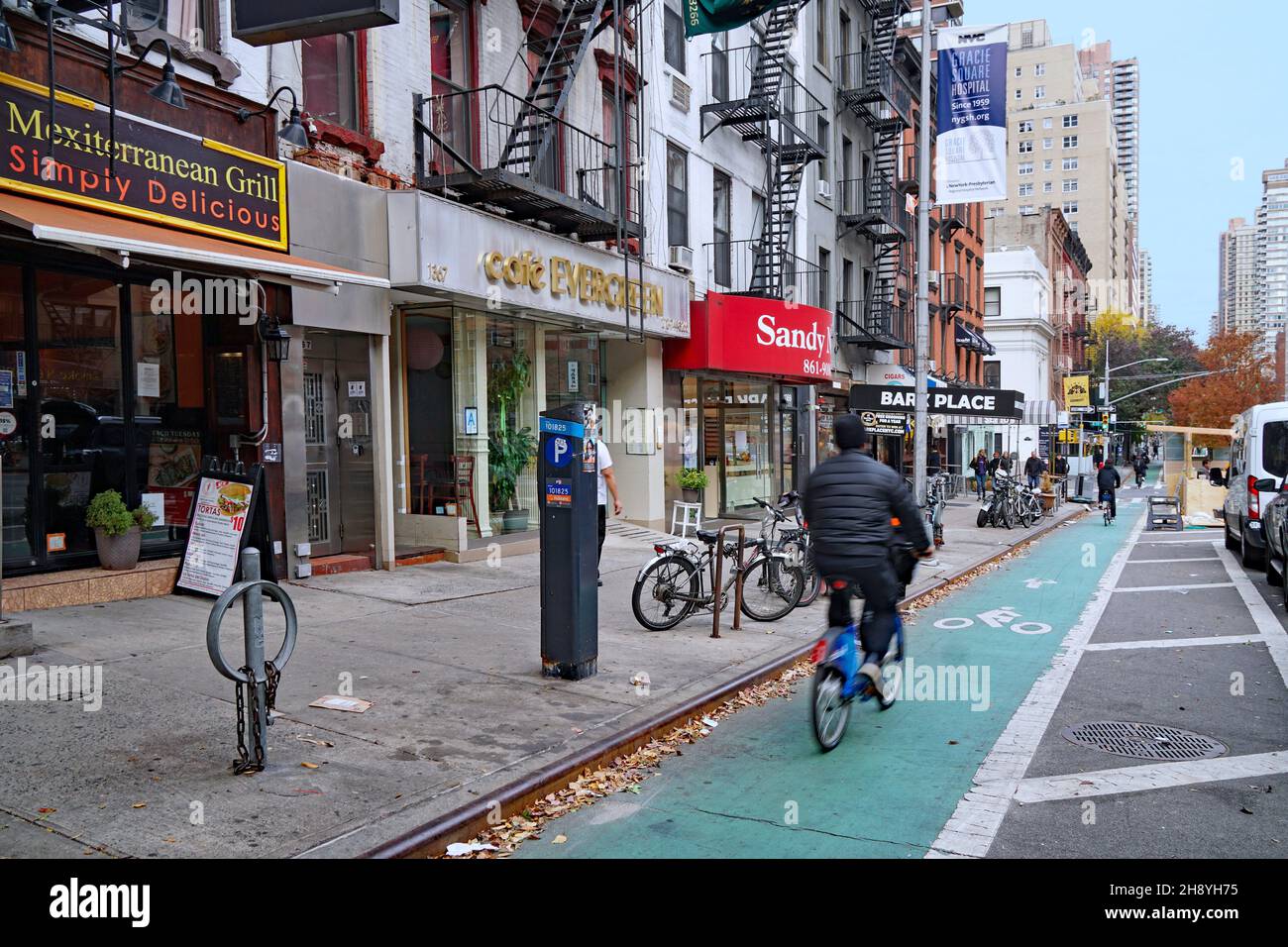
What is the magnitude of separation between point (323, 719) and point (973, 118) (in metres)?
14.1

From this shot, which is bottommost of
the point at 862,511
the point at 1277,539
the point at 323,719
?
the point at 323,719

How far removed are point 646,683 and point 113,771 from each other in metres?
3.58

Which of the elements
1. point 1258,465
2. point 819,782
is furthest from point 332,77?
point 1258,465

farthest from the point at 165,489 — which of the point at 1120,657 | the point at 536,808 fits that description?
the point at 1120,657

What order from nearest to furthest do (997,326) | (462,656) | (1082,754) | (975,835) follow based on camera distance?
(975,835) < (1082,754) < (462,656) < (997,326)

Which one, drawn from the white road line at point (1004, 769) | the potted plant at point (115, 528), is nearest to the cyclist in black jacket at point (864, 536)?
the white road line at point (1004, 769)

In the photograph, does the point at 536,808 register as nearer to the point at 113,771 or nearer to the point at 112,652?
the point at 113,771

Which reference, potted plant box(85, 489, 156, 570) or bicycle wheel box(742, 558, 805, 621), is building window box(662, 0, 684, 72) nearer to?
bicycle wheel box(742, 558, 805, 621)

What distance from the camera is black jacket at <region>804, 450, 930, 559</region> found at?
6047mm

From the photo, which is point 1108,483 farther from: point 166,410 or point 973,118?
point 166,410

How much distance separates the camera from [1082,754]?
5.82m

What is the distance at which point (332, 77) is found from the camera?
11406 millimetres

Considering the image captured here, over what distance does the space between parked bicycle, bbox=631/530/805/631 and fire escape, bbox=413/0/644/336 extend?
5.50 metres

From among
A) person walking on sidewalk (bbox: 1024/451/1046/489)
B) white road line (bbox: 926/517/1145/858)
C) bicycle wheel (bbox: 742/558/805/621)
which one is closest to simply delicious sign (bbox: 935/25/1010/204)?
bicycle wheel (bbox: 742/558/805/621)
